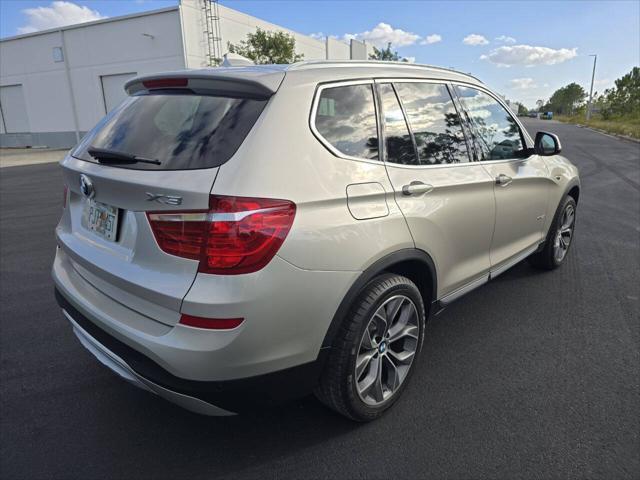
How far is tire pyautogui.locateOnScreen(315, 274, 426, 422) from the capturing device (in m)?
2.16

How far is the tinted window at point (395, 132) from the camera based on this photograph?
2.44 m

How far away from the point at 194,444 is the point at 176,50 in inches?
935

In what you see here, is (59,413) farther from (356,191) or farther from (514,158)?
(514,158)

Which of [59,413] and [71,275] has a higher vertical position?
[71,275]

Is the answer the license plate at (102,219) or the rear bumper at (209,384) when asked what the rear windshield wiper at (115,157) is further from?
the rear bumper at (209,384)

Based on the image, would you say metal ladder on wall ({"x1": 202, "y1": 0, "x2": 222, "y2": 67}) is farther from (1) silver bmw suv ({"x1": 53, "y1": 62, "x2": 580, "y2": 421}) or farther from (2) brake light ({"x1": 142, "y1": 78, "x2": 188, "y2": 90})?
(1) silver bmw suv ({"x1": 53, "y1": 62, "x2": 580, "y2": 421})

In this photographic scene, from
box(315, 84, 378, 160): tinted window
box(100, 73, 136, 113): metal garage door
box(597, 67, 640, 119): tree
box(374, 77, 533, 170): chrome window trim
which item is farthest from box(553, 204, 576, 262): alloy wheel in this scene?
box(597, 67, 640, 119): tree

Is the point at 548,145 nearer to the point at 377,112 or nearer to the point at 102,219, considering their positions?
the point at 377,112

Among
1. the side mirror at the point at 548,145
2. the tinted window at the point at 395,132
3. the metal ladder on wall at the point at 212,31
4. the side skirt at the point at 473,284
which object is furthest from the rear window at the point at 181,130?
the metal ladder on wall at the point at 212,31

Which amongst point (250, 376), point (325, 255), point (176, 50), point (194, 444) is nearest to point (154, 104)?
point (325, 255)

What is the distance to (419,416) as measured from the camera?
8.19 feet

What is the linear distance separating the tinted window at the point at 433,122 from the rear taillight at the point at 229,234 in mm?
1191

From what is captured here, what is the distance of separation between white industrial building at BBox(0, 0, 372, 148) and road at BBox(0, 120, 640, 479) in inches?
862

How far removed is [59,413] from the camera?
8.29 ft
